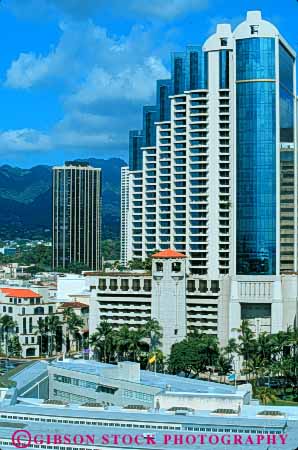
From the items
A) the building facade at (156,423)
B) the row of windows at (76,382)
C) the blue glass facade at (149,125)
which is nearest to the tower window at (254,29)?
the blue glass facade at (149,125)

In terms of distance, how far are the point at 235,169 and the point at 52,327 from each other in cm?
605

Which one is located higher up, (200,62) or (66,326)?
(200,62)

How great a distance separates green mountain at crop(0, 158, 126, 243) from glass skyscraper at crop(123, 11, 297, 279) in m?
45.5

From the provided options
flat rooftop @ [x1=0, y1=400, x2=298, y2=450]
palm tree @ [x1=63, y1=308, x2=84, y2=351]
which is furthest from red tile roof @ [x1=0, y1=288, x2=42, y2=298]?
flat rooftop @ [x1=0, y1=400, x2=298, y2=450]

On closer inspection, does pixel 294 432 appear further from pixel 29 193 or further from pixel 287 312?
pixel 29 193

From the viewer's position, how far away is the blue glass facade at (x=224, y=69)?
21391mm

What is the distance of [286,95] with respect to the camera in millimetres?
21516

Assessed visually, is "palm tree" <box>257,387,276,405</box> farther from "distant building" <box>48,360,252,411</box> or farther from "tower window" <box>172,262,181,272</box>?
"tower window" <box>172,262,181,272</box>

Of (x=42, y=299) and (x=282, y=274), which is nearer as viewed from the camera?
(x=282, y=274)

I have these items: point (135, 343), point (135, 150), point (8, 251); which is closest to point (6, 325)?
point (135, 343)

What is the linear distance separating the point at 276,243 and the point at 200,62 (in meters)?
4.96

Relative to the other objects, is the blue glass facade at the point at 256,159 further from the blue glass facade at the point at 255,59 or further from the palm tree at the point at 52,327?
the palm tree at the point at 52,327

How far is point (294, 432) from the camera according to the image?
1070 cm

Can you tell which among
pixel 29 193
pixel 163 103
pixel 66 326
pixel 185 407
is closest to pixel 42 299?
pixel 66 326
